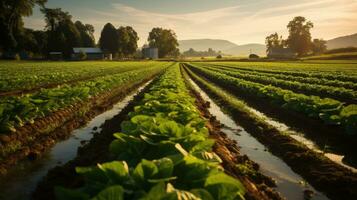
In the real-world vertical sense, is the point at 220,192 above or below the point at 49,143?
above

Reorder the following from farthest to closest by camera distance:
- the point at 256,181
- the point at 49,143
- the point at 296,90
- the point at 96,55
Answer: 1. the point at 96,55
2. the point at 296,90
3. the point at 49,143
4. the point at 256,181

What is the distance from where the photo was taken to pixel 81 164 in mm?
6840

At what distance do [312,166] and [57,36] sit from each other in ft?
279

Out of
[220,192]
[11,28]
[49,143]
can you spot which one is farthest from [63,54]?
[220,192]

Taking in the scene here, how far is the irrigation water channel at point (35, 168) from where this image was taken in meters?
5.78

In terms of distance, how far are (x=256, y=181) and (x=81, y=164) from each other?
3.42 meters

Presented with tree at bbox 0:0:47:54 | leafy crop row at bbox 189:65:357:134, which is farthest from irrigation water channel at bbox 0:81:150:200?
tree at bbox 0:0:47:54

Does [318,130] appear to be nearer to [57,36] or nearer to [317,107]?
[317,107]

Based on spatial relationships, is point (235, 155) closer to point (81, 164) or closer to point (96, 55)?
point (81, 164)

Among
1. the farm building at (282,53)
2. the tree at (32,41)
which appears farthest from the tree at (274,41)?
the tree at (32,41)

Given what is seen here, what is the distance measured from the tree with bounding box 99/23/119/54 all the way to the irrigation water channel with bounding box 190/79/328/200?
303ft

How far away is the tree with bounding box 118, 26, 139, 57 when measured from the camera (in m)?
102

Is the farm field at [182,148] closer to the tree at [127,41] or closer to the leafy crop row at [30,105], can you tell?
the leafy crop row at [30,105]

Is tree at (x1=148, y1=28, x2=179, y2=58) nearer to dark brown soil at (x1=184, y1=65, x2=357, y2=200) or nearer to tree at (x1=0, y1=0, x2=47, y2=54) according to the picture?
tree at (x1=0, y1=0, x2=47, y2=54)
